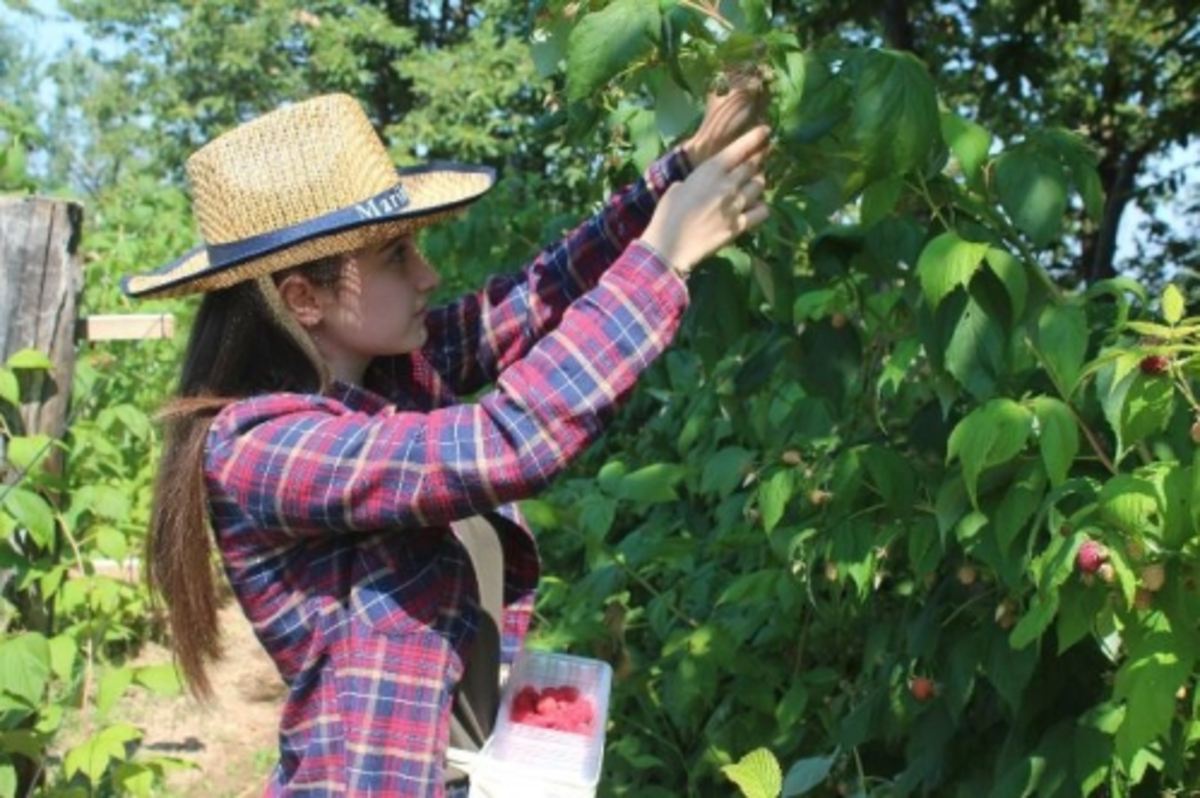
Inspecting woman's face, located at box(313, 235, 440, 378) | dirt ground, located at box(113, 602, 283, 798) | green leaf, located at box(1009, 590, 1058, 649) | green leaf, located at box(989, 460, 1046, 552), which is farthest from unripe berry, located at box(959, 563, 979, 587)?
dirt ground, located at box(113, 602, 283, 798)

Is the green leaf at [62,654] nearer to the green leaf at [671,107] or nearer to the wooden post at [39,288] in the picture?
the wooden post at [39,288]

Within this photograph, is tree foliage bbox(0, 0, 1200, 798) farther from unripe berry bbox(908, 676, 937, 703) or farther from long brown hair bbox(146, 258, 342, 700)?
long brown hair bbox(146, 258, 342, 700)

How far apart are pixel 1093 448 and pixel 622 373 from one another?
2.05 ft

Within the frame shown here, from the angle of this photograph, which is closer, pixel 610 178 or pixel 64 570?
pixel 610 178

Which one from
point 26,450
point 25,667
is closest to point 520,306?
point 25,667

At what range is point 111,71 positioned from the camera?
22188 millimetres

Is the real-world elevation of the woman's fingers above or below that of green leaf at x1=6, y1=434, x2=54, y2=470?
above

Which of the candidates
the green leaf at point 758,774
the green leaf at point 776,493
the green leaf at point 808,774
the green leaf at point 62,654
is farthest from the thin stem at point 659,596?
the green leaf at point 758,774

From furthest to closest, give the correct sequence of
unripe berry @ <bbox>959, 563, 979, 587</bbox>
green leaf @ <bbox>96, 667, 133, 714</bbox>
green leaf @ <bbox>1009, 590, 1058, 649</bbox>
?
green leaf @ <bbox>96, 667, 133, 714</bbox>
unripe berry @ <bbox>959, 563, 979, 587</bbox>
green leaf @ <bbox>1009, 590, 1058, 649</bbox>

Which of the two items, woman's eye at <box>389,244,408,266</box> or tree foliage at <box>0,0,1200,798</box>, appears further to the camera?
woman's eye at <box>389,244,408,266</box>

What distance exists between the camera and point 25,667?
334 cm

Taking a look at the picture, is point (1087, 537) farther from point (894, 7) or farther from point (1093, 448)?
point (894, 7)

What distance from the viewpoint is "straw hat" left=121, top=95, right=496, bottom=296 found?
193cm

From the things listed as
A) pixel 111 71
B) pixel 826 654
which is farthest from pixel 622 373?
pixel 111 71
